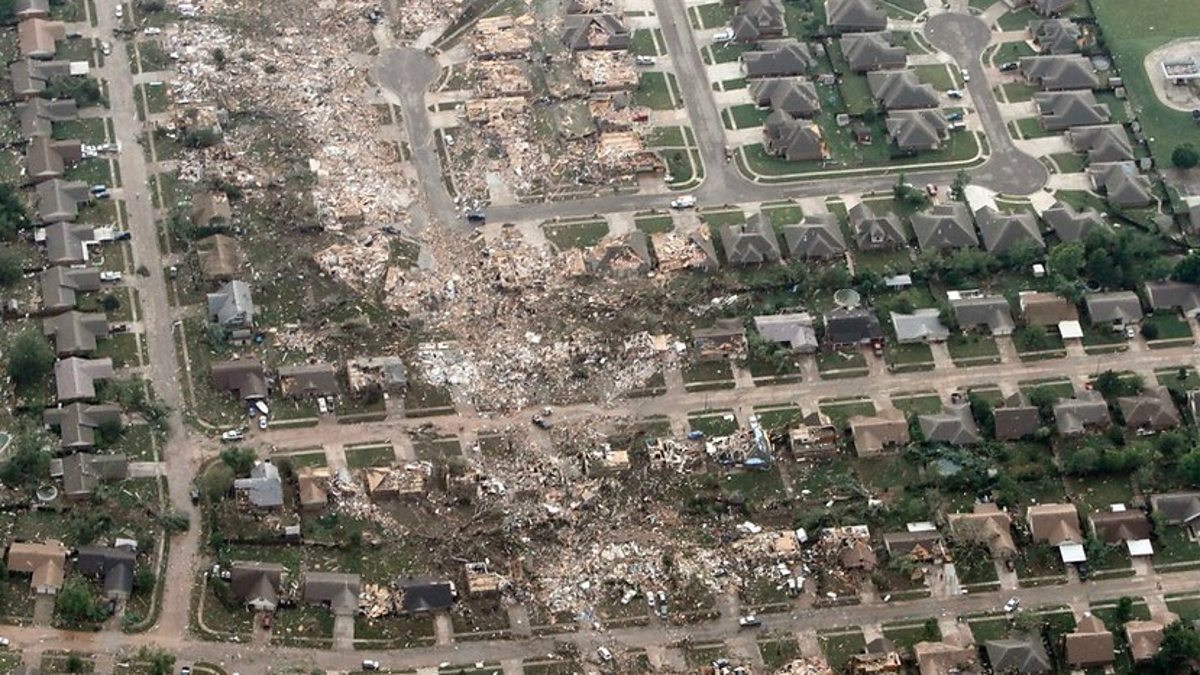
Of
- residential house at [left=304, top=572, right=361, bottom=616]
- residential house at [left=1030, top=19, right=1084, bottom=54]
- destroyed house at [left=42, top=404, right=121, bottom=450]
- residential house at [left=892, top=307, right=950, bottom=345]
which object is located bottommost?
residential house at [left=304, top=572, right=361, bottom=616]

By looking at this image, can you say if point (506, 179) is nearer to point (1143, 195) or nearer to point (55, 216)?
point (55, 216)

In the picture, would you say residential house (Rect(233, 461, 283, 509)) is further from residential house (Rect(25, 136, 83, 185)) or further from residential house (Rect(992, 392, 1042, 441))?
residential house (Rect(992, 392, 1042, 441))

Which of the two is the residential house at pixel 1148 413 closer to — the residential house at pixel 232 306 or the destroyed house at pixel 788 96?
the destroyed house at pixel 788 96

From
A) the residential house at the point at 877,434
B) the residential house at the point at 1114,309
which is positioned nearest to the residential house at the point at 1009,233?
the residential house at the point at 1114,309

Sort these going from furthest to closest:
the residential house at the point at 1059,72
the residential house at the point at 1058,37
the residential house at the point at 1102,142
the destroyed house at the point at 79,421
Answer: the residential house at the point at 1058,37 < the residential house at the point at 1059,72 < the residential house at the point at 1102,142 < the destroyed house at the point at 79,421

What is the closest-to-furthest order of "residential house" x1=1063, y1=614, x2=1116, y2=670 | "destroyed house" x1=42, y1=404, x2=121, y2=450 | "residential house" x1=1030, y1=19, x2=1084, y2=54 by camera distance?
1. "residential house" x1=1063, y1=614, x2=1116, y2=670
2. "destroyed house" x1=42, y1=404, x2=121, y2=450
3. "residential house" x1=1030, y1=19, x2=1084, y2=54

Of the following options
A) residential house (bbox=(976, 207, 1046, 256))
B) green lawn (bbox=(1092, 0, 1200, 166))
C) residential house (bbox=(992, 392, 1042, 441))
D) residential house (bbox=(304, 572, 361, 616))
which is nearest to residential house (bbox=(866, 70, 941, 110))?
residential house (bbox=(976, 207, 1046, 256))

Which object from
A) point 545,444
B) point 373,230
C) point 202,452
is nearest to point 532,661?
point 545,444
